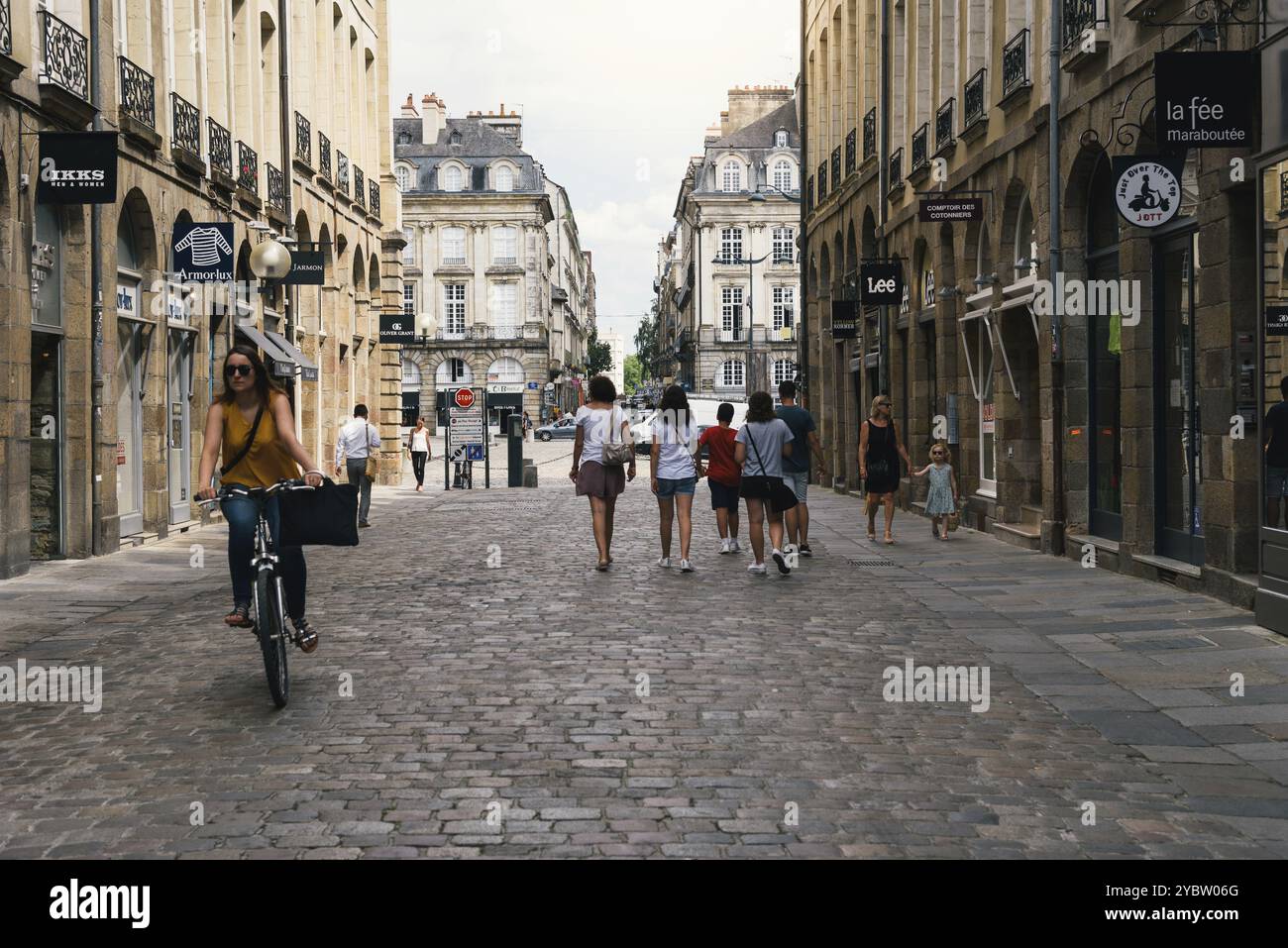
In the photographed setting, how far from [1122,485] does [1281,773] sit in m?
8.13

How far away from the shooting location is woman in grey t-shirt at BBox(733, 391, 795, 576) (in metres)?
14.1

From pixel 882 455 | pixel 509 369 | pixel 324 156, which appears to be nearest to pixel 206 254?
pixel 882 455

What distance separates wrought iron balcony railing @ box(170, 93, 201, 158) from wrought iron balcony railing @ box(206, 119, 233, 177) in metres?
0.70

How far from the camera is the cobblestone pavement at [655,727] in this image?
210 inches

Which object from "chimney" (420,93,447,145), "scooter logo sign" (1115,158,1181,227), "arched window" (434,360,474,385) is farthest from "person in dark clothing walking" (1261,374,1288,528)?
"chimney" (420,93,447,145)

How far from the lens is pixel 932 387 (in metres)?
24.1

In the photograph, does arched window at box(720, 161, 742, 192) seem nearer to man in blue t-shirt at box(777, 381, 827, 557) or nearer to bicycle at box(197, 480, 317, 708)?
man in blue t-shirt at box(777, 381, 827, 557)

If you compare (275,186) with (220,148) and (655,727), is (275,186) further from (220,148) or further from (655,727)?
(655,727)

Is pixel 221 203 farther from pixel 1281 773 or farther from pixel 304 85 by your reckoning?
pixel 1281 773

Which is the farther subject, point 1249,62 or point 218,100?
point 218,100

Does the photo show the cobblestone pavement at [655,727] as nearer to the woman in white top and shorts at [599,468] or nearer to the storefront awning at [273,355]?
the woman in white top and shorts at [599,468]

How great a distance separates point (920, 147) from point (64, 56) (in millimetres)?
13406

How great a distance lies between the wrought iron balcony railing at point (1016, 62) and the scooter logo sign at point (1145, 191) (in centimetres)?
529
